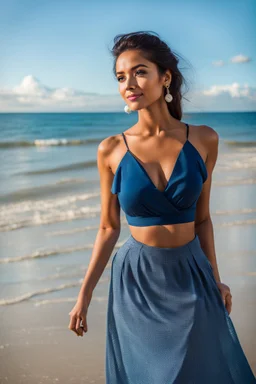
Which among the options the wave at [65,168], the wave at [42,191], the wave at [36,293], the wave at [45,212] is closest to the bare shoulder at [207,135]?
the wave at [36,293]

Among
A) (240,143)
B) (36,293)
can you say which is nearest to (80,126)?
(240,143)

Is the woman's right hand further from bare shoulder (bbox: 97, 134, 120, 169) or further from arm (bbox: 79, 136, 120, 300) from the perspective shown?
bare shoulder (bbox: 97, 134, 120, 169)

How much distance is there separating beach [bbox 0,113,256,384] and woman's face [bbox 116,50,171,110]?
1.34 meters

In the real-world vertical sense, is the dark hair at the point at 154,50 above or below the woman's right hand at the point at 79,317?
above

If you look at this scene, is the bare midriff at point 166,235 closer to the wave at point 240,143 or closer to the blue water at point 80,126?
the wave at point 240,143

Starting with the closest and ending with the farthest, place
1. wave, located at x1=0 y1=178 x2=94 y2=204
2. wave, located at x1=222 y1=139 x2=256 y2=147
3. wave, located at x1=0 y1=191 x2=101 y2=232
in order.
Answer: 1. wave, located at x1=0 y1=191 x2=101 y2=232
2. wave, located at x1=0 y1=178 x2=94 y2=204
3. wave, located at x1=222 y1=139 x2=256 y2=147

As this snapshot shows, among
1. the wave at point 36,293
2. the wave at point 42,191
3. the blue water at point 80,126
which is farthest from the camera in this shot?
the blue water at point 80,126

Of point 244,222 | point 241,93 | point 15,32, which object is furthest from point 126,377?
point 241,93

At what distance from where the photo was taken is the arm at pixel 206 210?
1.98 m

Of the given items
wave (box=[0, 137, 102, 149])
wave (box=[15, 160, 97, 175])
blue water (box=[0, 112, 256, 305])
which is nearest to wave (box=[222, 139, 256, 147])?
blue water (box=[0, 112, 256, 305])

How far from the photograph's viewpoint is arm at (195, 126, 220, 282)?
6.48 feet

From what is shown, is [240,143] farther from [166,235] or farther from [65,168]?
[166,235]

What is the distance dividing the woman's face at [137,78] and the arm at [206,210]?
219 millimetres

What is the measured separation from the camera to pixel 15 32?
51.9 ft
